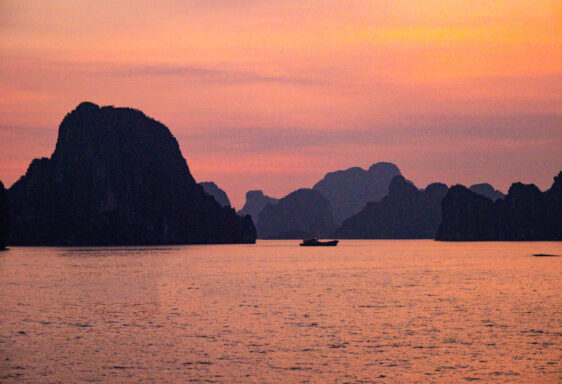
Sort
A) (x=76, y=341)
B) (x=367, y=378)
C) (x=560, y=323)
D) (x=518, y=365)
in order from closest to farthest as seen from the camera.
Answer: (x=367, y=378), (x=518, y=365), (x=76, y=341), (x=560, y=323)

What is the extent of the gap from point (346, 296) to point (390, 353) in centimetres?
3952

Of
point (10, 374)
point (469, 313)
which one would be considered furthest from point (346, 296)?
point (10, 374)

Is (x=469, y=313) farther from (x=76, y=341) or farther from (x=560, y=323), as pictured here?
(x=76, y=341)

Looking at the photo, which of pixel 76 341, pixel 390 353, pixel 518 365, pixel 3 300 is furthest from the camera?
pixel 3 300

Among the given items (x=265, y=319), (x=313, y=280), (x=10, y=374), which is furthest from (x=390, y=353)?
(x=313, y=280)

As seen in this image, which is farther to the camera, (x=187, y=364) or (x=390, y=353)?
(x=390, y=353)

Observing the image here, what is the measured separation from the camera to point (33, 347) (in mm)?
46750

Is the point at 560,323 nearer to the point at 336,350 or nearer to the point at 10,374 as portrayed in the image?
the point at 336,350

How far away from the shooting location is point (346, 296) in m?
84.3

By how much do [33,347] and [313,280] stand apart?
71.9 meters

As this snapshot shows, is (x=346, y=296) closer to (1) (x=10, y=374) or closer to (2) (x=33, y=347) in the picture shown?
(2) (x=33, y=347)

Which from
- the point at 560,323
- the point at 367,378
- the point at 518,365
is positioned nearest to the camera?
the point at 367,378

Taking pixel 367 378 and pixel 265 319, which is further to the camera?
pixel 265 319

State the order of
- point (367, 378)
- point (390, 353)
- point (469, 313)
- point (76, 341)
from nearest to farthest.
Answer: point (367, 378)
point (390, 353)
point (76, 341)
point (469, 313)
